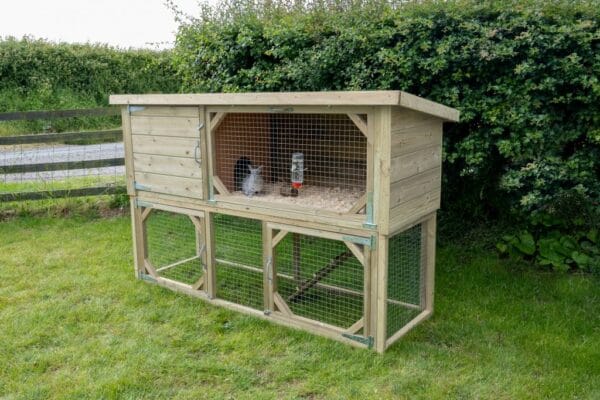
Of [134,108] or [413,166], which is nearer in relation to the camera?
[413,166]

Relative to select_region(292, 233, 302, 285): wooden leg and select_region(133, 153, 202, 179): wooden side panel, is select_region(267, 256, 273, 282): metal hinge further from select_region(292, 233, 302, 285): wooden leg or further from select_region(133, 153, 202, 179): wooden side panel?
select_region(133, 153, 202, 179): wooden side panel

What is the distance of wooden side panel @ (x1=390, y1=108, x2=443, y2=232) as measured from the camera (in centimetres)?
317

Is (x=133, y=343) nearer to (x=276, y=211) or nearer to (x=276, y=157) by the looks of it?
(x=276, y=211)

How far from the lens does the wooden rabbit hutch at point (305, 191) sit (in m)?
3.23

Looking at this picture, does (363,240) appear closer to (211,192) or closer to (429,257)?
(429,257)

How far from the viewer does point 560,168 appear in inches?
166

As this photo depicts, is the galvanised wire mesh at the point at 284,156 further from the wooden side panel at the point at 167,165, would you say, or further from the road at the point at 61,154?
the road at the point at 61,154

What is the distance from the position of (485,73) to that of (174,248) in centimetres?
321

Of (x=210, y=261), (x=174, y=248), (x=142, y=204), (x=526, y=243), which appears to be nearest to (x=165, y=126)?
(x=142, y=204)

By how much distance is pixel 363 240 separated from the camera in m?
3.29

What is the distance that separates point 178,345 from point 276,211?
1.04 meters

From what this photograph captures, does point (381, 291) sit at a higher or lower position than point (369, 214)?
lower

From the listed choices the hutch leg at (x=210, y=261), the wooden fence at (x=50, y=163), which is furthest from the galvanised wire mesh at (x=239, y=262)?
the wooden fence at (x=50, y=163)

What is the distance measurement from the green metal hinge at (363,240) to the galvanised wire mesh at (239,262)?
3.67 ft
